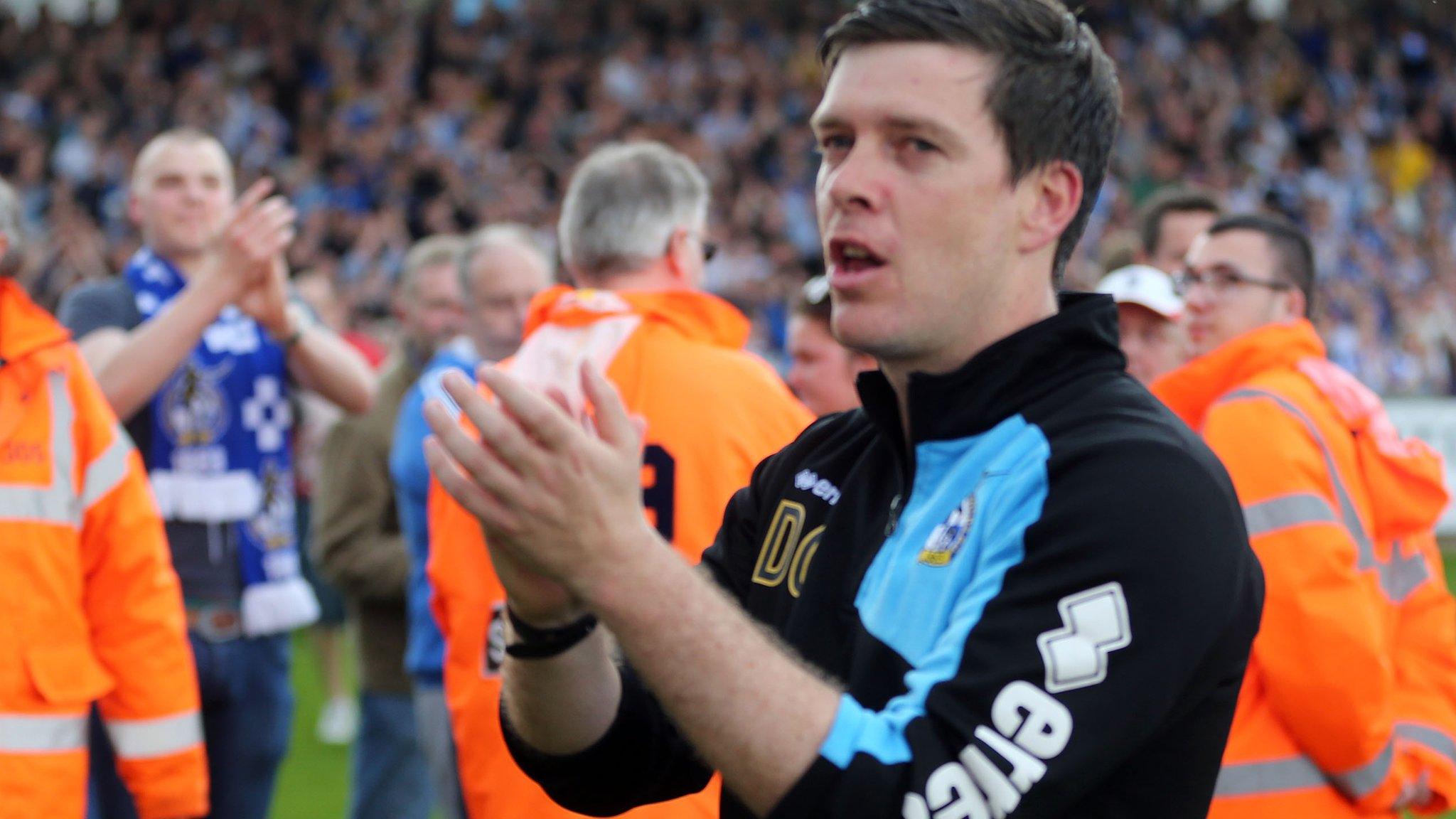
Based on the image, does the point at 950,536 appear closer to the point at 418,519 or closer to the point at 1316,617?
the point at 1316,617

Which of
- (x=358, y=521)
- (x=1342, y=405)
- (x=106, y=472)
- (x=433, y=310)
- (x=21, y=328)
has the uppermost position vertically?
(x=21, y=328)

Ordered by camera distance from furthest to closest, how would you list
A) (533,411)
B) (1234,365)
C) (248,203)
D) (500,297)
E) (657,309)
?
1. (500,297)
2. (248,203)
3. (1234,365)
4. (657,309)
5. (533,411)

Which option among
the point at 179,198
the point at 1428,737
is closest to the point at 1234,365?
the point at 1428,737

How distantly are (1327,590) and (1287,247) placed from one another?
1.08 meters

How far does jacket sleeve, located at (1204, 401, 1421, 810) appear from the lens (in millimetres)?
2963

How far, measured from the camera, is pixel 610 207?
3.37m

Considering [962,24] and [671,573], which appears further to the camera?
[962,24]

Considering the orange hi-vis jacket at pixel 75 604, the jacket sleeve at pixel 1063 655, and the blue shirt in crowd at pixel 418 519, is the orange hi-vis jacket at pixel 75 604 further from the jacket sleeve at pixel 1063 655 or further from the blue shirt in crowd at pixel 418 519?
the jacket sleeve at pixel 1063 655

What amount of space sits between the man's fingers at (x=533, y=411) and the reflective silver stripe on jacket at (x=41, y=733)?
2.17 meters

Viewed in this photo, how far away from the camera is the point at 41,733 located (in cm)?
307

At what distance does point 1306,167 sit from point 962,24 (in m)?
20.6

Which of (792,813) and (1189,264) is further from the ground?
(792,813)

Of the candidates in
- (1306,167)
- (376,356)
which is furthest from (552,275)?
(1306,167)

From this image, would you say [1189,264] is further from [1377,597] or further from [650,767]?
[650,767]
